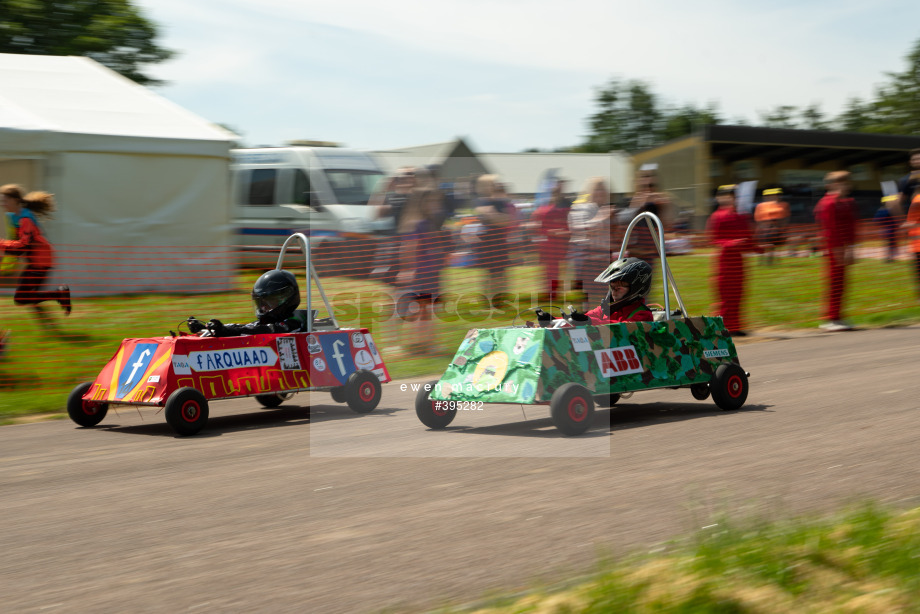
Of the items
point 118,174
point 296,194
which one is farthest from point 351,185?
point 118,174

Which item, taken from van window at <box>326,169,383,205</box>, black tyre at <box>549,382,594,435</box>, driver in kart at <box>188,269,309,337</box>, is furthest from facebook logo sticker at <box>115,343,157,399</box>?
van window at <box>326,169,383,205</box>

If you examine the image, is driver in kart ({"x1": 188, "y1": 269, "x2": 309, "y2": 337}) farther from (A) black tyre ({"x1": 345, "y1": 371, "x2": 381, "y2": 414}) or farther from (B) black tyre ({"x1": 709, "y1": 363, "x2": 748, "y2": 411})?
(B) black tyre ({"x1": 709, "y1": 363, "x2": 748, "y2": 411})

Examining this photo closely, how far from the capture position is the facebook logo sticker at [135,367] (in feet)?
28.1

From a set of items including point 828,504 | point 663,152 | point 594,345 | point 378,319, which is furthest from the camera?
point 663,152

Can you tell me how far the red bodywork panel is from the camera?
27.8 feet

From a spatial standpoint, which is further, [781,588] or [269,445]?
[269,445]

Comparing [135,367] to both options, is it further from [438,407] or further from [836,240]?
[836,240]

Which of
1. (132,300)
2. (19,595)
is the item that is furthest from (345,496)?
(132,300)

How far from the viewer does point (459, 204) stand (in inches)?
540

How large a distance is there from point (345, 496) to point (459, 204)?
27.0 feet

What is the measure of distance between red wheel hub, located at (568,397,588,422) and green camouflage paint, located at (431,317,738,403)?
Result: 183 mm

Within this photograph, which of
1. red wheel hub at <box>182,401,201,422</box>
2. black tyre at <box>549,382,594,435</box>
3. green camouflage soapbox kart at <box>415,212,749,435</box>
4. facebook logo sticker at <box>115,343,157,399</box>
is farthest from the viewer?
facebook logo sticker at <box>115,343,157,399</box>

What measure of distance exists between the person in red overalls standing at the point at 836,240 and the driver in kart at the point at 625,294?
719cm

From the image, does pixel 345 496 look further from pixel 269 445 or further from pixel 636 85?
pixel 636 85
